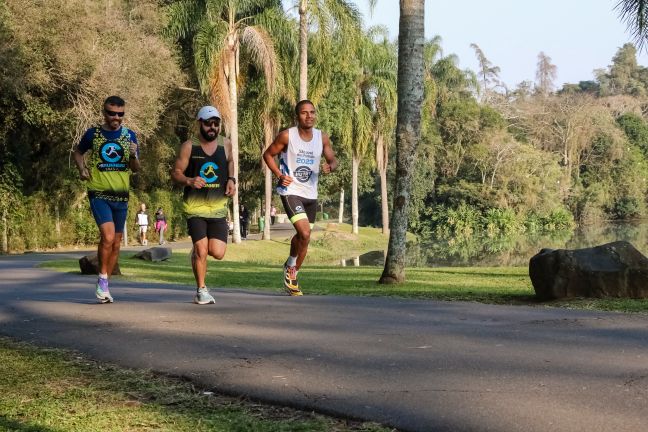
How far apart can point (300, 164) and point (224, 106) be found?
26.5 m

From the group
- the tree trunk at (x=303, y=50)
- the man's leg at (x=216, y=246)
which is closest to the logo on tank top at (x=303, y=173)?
the man's leg at (x=216, y=246)

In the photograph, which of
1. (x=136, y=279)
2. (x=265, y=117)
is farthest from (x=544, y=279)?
(x=265, y=117)

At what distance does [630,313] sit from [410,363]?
3980 millimetres

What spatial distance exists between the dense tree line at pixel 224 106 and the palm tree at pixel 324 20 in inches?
2.3

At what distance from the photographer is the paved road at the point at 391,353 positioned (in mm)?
4793

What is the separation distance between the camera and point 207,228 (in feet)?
31.3

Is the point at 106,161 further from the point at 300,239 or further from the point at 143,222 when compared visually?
the point at 143,222

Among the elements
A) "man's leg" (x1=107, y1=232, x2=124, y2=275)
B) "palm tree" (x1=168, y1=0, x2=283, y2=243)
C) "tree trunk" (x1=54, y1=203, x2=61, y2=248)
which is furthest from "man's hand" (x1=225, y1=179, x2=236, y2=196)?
"tree trunk" (x1=54, y1=203, x2=61, y2=248)

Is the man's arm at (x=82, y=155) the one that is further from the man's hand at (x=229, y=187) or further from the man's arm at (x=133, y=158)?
the man's hand at (x=229, y=187)

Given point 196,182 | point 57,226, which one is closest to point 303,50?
point 57,226

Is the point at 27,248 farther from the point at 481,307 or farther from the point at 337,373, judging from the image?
the point at 337,373

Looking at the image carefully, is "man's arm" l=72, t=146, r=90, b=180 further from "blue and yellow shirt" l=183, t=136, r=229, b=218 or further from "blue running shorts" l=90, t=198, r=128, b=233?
"blue and yellow shirt" l=183, t=136, r=229, b=218

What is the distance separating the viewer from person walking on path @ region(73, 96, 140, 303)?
31.1 feet

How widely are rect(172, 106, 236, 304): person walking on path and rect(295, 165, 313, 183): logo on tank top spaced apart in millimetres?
1210
